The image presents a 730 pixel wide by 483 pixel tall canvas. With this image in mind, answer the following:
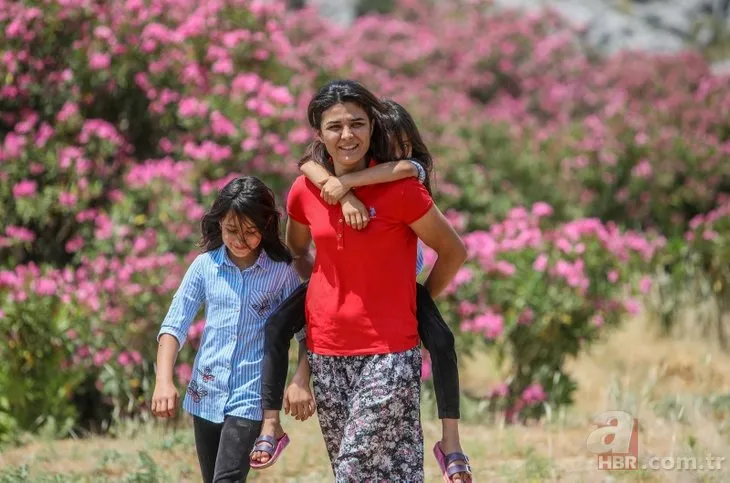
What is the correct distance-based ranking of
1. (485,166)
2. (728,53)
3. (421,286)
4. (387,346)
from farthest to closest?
(728,53), (485,166), (421,286), (387,346)

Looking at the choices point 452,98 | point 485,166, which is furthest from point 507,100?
point 485,166

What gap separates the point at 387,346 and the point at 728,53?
60.1 ft

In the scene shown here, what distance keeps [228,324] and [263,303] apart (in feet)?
0.40

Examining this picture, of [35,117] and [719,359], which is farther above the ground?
[35,117]

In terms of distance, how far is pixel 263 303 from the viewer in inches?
121

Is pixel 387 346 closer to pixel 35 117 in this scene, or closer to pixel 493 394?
pixel 493 394

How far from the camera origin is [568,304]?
596cm

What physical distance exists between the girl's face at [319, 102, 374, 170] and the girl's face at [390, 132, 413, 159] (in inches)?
4.6

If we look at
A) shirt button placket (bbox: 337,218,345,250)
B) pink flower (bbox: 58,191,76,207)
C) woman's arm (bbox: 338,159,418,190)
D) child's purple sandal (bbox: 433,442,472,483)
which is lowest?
child's purple sandal (bbox: 433,442,472,483)

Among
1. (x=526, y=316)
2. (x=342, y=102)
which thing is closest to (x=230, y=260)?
(x=342, y=102)

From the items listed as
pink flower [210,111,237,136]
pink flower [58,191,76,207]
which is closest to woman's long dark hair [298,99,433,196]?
pink flower [210,111,237,136]

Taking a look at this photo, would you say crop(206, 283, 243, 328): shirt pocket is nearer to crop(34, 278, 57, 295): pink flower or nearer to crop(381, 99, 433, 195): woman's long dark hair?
crop(381, 99, 433, 195): woman's long dark hair

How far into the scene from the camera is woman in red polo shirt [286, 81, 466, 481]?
288 centimetres

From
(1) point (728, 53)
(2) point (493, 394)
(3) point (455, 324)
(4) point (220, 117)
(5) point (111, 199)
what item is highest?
(1) point (728, 53)
